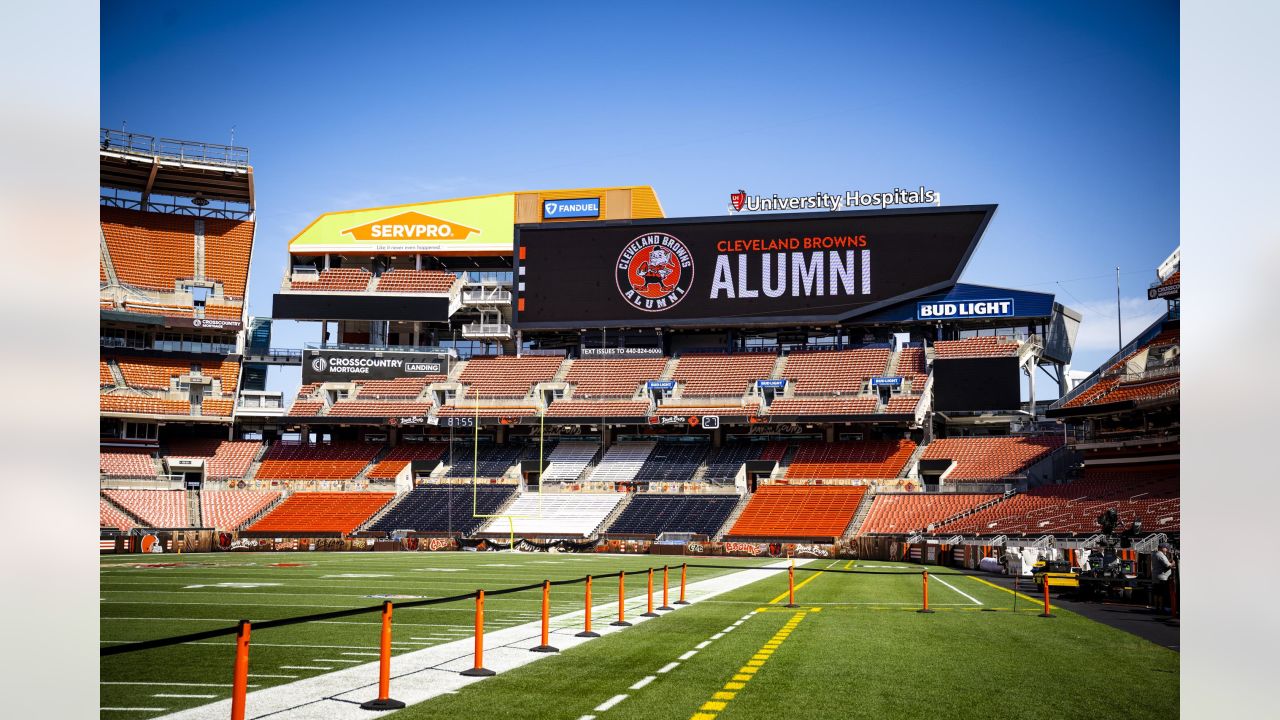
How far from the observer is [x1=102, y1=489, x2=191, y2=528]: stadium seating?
47.3 metres

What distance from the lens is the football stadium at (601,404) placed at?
3806 cm

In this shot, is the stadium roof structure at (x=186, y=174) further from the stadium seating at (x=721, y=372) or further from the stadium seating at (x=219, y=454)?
the stadium seating at (x=721, y=372)

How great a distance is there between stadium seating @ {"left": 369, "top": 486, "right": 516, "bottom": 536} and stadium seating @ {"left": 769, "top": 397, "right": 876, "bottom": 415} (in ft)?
46.4

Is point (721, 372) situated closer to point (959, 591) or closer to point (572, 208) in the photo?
point (572, 208)

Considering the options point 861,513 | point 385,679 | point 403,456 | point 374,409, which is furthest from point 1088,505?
point 374,409

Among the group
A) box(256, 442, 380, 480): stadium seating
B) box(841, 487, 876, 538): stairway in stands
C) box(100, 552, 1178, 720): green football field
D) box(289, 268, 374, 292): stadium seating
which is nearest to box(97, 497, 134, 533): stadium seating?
box(256, 442, 380, 480): stadium seating

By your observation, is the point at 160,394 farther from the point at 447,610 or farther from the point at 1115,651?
the point at 1115,651

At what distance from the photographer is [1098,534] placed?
30.5 m

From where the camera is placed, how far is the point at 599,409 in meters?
Answer: 56.6

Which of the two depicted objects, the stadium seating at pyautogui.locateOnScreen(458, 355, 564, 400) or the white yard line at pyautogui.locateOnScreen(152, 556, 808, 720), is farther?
the stadium seating at pyautogui.locateOnScreen(458, 355, 564, 400)

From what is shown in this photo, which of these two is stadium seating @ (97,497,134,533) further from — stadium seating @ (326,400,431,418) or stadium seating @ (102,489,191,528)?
stadium seating @ (326,400,431,418)

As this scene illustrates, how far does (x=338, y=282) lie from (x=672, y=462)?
75.9 feet
